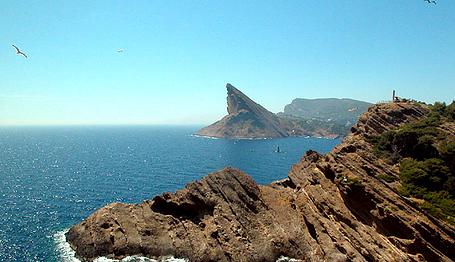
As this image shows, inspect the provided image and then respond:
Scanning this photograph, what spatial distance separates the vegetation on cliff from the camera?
45.2 m

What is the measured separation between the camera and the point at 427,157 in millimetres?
55375

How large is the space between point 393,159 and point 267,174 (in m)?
61.2

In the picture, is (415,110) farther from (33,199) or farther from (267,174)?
(33,199)

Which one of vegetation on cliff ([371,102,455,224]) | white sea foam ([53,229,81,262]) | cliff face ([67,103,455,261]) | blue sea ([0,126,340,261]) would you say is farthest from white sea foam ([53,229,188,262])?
vegetation on cliff ([371,102,455,224])

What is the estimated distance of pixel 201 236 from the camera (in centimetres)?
5144

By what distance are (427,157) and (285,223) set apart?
2541cm

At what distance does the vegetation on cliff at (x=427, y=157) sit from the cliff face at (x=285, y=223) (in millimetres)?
2498

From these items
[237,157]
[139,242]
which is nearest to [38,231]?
[139,242]

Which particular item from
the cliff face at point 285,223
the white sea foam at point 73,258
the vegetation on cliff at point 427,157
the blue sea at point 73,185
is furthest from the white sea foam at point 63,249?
the vegetation on cliff at point 427,157

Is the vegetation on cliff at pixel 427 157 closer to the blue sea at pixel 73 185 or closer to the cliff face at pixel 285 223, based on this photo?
the cliff face at pixel 285 223

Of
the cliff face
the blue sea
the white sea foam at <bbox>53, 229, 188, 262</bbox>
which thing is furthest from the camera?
the blue sea

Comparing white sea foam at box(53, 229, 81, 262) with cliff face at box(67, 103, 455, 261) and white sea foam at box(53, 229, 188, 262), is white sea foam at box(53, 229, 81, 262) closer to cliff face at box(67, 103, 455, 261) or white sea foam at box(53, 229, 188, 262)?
white sea foam at box(53, 229, 188, 262)

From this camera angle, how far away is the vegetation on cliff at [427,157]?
45219 mm

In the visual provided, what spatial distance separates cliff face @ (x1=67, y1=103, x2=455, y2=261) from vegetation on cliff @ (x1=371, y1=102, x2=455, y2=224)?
2.50 metres
